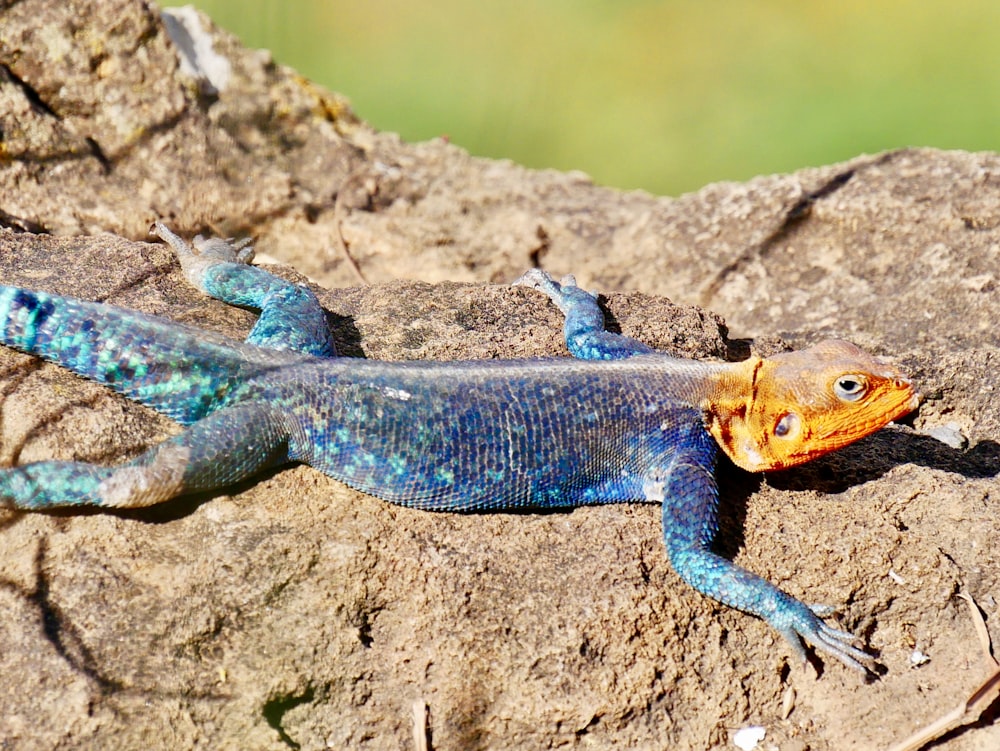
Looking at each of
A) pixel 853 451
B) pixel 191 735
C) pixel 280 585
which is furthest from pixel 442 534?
pixel 853 451

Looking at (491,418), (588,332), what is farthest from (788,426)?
(491,418)

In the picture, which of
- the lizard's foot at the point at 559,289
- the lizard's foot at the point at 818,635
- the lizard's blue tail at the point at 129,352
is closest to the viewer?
the lizard's foot at the point at 818,635

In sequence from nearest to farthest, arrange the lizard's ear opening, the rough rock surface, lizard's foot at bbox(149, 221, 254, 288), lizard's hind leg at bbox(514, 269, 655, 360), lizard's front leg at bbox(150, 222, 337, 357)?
the rough rock surface < the lizard's ear opening < lizard's front leg at bbox(150, 222, 337, 357) < lizard's hind leg at bbox(514, 269, 655, 360) < lizard's foot at bbox(149, 221, 254, 288)

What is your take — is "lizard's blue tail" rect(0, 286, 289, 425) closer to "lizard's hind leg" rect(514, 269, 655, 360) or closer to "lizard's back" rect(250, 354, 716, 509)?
"lizard's back" rect(250, 354, 716, 509)

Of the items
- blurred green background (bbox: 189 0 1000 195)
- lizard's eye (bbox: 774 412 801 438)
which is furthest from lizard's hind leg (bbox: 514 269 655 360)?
blurred green background (bbox: 189 0 1000 195)

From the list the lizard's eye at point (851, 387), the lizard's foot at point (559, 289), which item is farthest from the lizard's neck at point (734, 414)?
the lizard's foot at point (559, 289)

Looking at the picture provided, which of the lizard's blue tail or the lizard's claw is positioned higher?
the lizard's claw

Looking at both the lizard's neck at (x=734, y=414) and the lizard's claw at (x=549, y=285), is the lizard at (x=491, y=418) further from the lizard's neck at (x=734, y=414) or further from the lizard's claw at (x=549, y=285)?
the lizard's claw at (x=549, y=285)

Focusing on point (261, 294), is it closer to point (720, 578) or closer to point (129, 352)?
point (129, 352)
